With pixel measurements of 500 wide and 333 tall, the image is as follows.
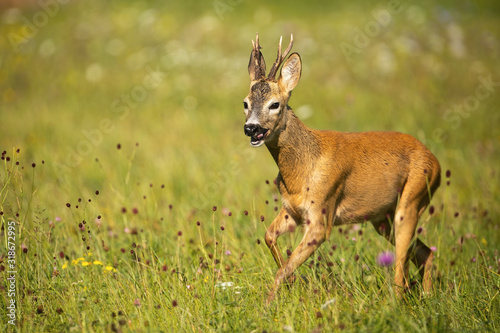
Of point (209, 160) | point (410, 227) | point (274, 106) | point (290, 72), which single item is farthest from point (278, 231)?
point (209, 160)

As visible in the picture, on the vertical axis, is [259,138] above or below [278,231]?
above

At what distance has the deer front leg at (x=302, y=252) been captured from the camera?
158 inches

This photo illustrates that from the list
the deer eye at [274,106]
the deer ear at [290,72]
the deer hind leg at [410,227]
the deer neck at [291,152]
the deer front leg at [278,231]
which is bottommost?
the deer hind leg at [410,227]

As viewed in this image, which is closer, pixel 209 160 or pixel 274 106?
pixel 274 106

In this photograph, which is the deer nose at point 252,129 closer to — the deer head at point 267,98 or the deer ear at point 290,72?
the deer head at point 267,98

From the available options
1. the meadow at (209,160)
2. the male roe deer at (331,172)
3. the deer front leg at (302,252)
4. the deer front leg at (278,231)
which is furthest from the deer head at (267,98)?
the deer front leg at (302,252)

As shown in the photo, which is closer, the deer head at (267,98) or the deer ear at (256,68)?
the deer head at (267,98)

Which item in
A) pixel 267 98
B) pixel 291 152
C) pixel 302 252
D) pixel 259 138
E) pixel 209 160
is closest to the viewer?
pixel 302 252

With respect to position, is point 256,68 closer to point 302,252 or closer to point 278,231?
point 278,231

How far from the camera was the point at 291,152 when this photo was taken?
4562 mm

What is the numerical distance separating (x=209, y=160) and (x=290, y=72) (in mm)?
3995

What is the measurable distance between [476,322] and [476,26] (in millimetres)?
13412

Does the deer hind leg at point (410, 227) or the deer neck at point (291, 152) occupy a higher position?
the deer neck at point (291, 152)

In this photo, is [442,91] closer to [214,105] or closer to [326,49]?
[326,49]
